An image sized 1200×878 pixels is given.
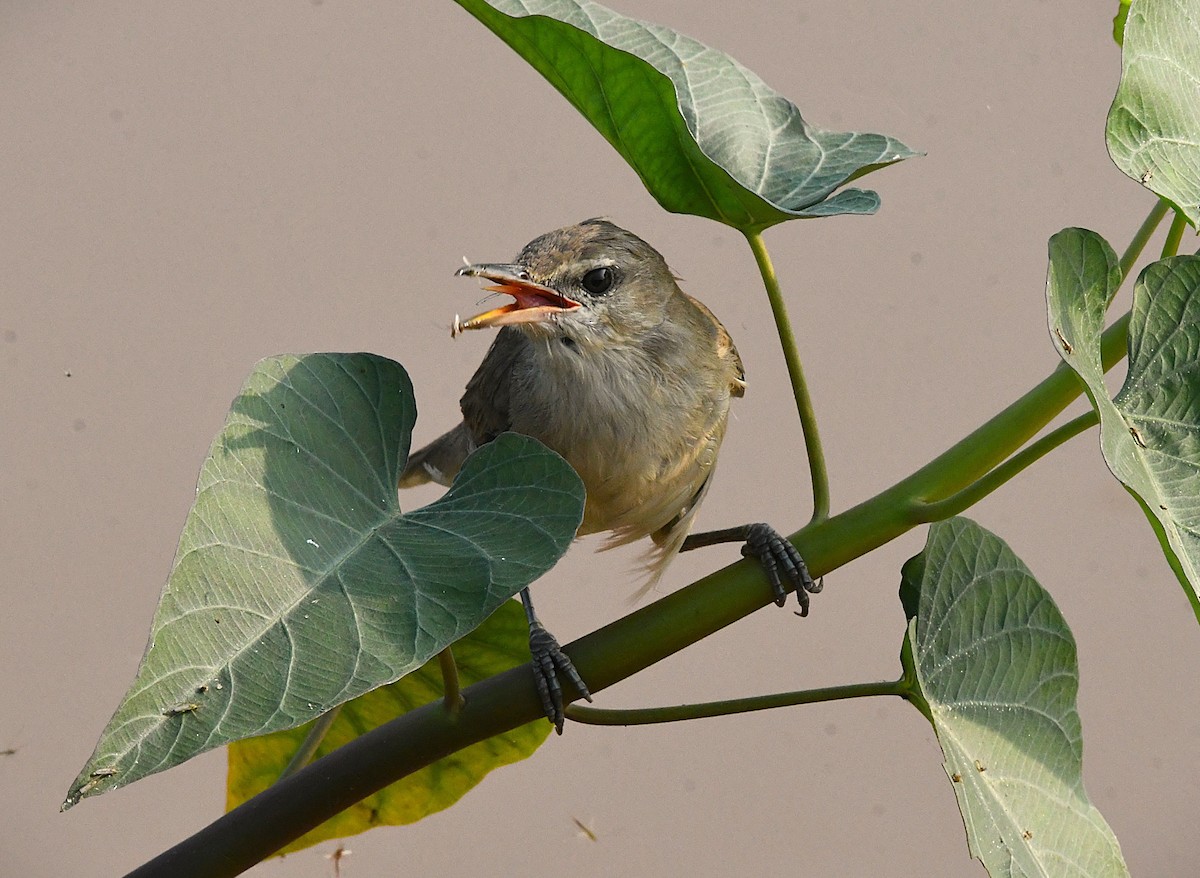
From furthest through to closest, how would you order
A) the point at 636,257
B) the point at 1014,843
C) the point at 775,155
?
the point at 636,257 → the point at 775,155 → the point at 1014,843

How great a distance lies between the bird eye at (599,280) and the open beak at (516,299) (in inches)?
1.3

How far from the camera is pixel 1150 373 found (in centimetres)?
86

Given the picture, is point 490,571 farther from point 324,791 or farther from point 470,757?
point 470,757

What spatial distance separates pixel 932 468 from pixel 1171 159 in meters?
0.29

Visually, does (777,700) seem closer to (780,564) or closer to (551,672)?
(780,564)

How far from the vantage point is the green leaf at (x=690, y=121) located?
2.86 feet

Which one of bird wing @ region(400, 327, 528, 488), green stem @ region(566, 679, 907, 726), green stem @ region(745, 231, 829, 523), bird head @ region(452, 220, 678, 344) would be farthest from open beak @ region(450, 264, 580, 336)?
green stem @ region(566, 679, 907, 726)

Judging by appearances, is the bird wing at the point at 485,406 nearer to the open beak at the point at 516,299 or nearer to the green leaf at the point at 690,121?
the open beak at the point at 516,299

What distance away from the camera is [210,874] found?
85 centimetres

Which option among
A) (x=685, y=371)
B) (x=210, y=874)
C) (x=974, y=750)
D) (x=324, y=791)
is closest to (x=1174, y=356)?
(x=974, y=750)

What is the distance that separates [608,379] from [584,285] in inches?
4.3

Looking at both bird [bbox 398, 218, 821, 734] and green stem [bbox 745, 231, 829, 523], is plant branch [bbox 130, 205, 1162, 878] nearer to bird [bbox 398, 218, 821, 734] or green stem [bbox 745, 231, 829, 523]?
green stem [bbox 745, 231, 829, 523]

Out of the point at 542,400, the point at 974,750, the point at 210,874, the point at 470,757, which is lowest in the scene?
the point at 470,757

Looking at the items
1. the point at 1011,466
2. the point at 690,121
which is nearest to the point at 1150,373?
the point at 1011,466
